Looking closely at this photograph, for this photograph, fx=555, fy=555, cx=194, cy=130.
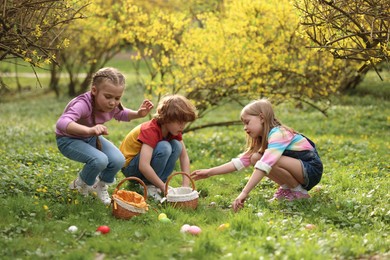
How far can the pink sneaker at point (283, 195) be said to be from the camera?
514 cm

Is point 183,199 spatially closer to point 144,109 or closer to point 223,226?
point 223,226

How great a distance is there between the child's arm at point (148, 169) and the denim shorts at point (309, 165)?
1.19m

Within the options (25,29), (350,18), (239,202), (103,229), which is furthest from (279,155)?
(25,29)

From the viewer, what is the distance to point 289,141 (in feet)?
16.6

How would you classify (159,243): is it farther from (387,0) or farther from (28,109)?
(28,109)

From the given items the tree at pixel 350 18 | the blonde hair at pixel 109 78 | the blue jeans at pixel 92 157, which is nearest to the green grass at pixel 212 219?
the blue jeans at pixel 92 157

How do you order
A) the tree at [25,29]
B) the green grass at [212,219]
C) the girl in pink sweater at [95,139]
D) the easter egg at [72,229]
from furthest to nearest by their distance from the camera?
the tree at [25,29] < the girl in pink sweater at [95,139] < the easter egg at [72,229] < the green grass at [212,219]

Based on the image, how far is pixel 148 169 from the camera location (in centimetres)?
516

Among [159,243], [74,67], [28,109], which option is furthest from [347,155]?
[74,67]

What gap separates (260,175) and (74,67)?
15.3 metres

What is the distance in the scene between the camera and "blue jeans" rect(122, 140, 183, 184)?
5.34 m

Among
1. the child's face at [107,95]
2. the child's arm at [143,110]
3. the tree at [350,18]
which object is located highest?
the tree at [350,18]

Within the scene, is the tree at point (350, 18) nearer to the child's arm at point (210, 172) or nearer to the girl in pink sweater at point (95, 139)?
the child's arm at point (210, 172)

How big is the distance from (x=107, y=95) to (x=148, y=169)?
0.78 m
